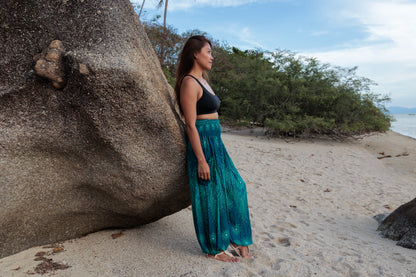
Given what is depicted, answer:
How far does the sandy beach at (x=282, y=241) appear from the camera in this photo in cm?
250

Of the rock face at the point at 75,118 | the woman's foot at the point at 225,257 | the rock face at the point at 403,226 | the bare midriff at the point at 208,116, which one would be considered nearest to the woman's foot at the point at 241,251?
the woman's foot at the point at 225,257

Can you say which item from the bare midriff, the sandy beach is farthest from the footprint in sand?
the bare midriff

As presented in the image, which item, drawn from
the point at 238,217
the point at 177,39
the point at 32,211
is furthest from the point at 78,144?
the point at 177,39

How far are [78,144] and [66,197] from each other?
52 centimetres

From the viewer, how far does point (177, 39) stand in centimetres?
1686

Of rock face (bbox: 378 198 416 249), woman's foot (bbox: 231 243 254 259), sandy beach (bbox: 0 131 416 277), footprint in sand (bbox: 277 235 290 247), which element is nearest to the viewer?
sandy beach (bbox: 0 131 416 277)

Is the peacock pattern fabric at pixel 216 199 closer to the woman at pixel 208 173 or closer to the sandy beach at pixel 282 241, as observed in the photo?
the woman at pixel 208 173

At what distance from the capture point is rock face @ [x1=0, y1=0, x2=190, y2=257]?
226 centimetres

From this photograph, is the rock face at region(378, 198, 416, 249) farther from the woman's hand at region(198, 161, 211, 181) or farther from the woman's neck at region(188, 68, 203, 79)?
the woman's neck at region(188, 68, 203, 79)

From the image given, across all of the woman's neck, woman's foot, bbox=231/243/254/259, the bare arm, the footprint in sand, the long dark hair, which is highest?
the long dark hair

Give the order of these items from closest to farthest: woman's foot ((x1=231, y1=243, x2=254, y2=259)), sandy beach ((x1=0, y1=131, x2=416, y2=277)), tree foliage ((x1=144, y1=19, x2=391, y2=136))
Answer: sandy beach ((x1=0, y1=131, x2=416, y2=277)) → woman's foot ((x1=231, y1=243, x2=254, y2=259)) → tree foliage ((x1=144, y1=19, x2=391, y2=136))

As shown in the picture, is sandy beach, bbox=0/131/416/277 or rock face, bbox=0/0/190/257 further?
sandy beach, bbox=0/131/416/277

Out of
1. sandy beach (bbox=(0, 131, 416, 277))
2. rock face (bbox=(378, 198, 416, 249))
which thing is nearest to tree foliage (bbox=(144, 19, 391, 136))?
sandy beach (bbox=(0, 131, 416, 277))

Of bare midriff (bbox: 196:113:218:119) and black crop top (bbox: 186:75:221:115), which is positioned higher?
black crop top (bbox: 186:75:221:115)
